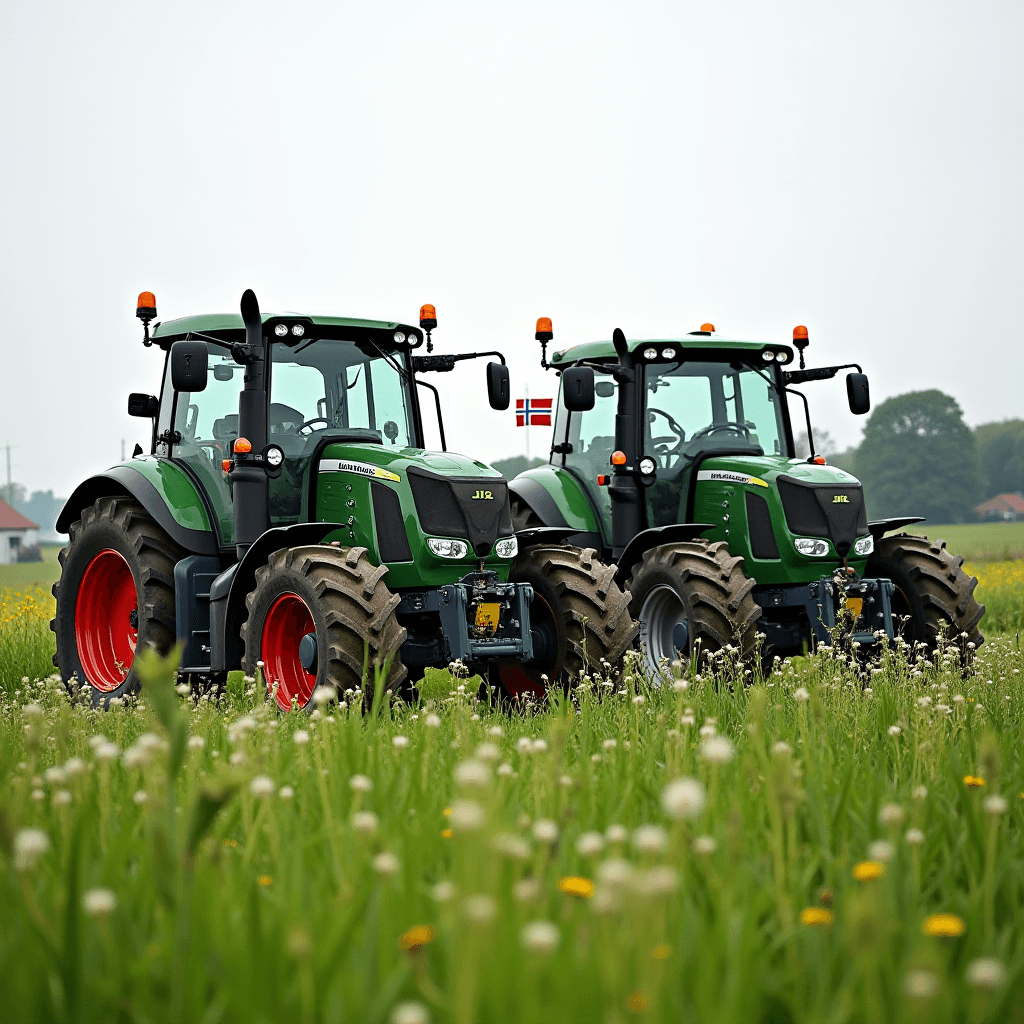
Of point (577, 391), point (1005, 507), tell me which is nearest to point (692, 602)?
point (577, 391)

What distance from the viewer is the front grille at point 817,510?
26.7ft

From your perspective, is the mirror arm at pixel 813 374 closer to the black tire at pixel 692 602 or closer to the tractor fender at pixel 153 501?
the black tire at pixel 692 602

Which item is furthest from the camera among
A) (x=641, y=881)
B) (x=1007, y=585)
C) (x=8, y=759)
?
(x=1007, y=585)

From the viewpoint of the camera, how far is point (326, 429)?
7574mm

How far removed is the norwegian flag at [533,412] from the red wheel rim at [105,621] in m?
3.44

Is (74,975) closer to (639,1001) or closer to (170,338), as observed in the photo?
(639,1001)

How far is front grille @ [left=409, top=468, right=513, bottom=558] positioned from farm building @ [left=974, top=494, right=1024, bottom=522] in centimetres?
8765

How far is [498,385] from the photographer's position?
8031mm

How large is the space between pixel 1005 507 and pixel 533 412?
310 feet

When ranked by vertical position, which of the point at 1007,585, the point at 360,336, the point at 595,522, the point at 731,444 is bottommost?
the point at 1007,585

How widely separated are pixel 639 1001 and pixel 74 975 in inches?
33.8

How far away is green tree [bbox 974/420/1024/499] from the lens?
9325 cm

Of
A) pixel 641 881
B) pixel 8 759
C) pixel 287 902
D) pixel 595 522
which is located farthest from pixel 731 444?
pixel 641 881

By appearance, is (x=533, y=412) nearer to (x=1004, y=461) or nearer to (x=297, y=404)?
(x=297, y=404)
